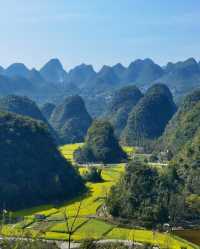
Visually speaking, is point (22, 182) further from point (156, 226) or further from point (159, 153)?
point (159, 153)

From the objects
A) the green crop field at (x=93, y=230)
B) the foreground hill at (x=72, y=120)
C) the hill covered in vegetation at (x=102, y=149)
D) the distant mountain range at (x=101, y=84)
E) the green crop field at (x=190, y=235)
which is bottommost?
the green crop field at (x=190, y=235)

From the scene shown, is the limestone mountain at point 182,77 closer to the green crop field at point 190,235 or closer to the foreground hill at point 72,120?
the foreground hill at point 72,120

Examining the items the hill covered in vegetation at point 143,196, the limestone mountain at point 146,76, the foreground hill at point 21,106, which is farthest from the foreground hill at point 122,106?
the limestone mountain at point 146,76

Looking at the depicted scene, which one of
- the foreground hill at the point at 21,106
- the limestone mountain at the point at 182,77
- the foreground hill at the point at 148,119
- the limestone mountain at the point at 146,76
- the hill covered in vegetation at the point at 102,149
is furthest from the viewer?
the limestone mountain at the point at 146,76

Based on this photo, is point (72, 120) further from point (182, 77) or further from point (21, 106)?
point (182, 77)

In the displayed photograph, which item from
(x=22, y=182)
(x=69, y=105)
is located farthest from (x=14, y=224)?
(x=69, y=105)
